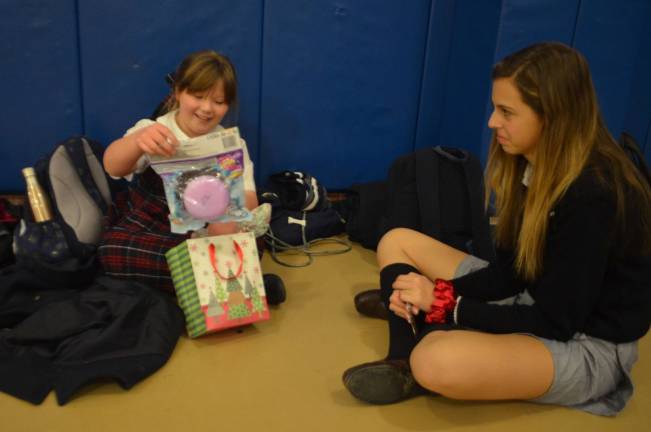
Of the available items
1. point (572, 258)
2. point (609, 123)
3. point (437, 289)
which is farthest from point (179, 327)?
point (609, 123)

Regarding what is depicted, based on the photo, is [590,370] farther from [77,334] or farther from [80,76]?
[80,76]

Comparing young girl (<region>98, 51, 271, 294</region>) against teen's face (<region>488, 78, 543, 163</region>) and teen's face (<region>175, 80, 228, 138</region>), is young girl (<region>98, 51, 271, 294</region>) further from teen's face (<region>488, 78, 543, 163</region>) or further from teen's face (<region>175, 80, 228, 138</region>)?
teen's face (<region>488, 78, 543, 163</region>)

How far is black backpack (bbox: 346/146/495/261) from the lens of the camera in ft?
6.68

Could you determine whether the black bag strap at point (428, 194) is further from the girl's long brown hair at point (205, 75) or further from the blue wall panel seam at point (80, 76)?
the blue wall panel seam at point (80, 76)

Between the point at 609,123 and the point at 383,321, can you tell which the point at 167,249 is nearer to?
the point at 383,321

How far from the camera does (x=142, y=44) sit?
7.15 feet

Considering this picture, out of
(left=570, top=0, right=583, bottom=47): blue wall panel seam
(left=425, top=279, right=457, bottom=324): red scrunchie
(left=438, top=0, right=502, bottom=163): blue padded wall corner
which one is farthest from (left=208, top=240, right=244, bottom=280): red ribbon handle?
(left=570, top=0, right=583, bottom=47): blue wall panel seam

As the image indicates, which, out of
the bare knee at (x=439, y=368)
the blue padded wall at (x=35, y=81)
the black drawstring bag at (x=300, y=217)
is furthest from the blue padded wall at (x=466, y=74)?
the blue padded wall at (x=35, y=81)

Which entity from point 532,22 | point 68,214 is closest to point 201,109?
point 68,214

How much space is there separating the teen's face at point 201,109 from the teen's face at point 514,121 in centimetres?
84

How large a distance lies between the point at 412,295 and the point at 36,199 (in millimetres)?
1197

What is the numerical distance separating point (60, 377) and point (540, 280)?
109 cm

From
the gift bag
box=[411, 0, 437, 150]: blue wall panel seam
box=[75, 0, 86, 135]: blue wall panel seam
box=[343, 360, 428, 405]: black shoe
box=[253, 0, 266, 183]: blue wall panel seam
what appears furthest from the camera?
box=[411, 0, 437, 150]: blue wall panel seam

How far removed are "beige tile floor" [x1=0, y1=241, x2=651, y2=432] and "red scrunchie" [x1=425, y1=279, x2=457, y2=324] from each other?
0.21 metres
